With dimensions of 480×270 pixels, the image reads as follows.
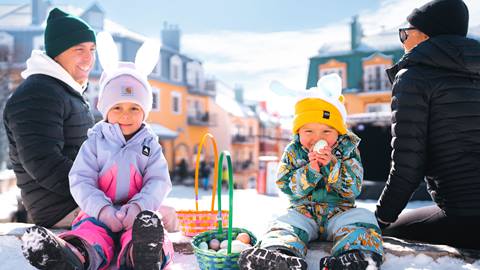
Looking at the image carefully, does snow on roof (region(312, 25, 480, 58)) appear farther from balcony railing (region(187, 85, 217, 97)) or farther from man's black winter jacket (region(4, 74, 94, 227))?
man's black winter jacket (region(4, 74, 94, 227))

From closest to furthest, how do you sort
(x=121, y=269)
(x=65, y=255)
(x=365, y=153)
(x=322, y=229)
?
1. (x=65, y=255)
2. (x=121, y=269)
3. (x=322, y=229)
4. (x=365, y=153)

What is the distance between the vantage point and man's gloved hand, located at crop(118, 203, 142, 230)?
2.25 meters

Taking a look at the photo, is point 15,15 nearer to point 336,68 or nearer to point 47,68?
point 336,68

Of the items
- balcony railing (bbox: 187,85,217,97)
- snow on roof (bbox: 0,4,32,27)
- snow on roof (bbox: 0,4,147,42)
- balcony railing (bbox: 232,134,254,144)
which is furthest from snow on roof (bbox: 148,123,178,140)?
snow on roof (bbox: 0,4,32,27)

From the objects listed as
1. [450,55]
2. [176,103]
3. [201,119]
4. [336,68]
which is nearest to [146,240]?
[450,55]

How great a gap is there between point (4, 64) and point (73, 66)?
21.3 meters

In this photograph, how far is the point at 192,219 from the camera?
296cm

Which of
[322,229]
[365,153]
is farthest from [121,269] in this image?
[365,153]

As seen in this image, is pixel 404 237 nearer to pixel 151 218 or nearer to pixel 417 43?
pixel 417 43

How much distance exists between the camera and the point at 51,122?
2869 mm

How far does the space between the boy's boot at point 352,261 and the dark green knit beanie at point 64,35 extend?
Result: 97.4 inches

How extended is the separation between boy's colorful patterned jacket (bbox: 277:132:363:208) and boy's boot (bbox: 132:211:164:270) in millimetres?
924

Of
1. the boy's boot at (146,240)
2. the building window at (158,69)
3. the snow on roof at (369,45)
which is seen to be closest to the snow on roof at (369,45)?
the snow on roof at (369,45)

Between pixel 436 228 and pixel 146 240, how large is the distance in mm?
1795
